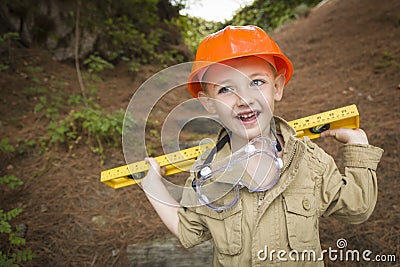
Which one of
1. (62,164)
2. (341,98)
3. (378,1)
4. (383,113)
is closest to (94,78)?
(62,164)

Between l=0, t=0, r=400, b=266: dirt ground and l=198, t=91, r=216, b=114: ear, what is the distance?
0.29 meters

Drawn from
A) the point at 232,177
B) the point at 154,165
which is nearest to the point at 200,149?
the point at 154,165

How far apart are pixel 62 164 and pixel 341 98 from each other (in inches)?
163

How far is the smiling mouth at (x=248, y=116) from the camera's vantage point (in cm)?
139

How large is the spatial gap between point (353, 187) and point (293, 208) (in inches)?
12.0

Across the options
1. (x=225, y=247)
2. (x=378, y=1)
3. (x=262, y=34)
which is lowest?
(x=225, y=247)

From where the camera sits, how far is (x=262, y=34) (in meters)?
1.49

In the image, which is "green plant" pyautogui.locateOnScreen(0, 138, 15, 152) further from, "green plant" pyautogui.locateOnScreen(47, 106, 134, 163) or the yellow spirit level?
the yellow spirit level

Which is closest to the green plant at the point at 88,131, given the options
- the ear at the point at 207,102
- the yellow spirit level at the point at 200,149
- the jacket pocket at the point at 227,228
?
the yellow spirit level at the point at 200,149

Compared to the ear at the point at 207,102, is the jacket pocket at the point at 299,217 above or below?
below

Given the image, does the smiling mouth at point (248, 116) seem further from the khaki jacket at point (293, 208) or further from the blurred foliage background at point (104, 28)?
the blurred foliage background at point (104, 28)

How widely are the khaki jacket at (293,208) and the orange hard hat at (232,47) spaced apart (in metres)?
0.43

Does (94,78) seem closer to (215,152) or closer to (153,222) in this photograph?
(153,222)

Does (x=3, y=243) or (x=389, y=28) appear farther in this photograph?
(x=389, y=28)
